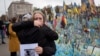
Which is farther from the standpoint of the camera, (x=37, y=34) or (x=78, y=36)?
(x=78, y=36)

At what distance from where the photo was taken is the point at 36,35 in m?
3.67

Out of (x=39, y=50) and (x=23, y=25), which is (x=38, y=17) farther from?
(x=39, y=50)

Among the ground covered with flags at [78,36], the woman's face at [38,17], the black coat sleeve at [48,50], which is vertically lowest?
the ground covered with flags at [78,36]

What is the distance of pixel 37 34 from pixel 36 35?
0.02 m

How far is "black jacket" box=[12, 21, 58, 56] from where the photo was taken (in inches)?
144

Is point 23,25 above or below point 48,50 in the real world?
above

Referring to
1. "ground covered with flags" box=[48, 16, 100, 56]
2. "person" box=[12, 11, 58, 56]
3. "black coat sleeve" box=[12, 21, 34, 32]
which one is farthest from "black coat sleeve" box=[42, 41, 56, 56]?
"ground covered with flags" box=[48, 16, 100, 56]

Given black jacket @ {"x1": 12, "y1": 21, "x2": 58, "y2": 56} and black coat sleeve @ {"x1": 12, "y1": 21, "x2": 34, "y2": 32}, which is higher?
black coat sleeve @ {"x1": 12, "y1": 21, "x2": 34, "y2": 32}

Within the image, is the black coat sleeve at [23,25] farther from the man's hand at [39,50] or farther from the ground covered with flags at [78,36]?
the ground covered with flags at [78,36]

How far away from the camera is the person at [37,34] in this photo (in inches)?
143

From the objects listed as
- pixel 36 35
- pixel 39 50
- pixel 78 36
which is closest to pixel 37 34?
pixel 36 35

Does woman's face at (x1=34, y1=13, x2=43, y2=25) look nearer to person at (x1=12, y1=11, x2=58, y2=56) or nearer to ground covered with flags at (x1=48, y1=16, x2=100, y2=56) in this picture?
person at (x1=12, y1=11, x2=58, y2=56)

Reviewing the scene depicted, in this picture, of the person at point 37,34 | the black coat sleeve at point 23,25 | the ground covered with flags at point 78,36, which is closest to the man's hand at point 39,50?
the person at point 37,34

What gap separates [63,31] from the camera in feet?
23.5
